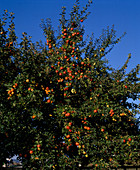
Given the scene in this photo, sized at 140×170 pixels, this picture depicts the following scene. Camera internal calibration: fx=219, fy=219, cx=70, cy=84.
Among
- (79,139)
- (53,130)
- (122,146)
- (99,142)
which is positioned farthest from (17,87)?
(122,146)

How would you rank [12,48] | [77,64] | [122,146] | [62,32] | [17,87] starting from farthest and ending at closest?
[62,32]
[77,64]
[12,48]
[122,146]
[17,87]

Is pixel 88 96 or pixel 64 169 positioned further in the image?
pixel 88 96

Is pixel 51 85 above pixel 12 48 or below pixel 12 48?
below

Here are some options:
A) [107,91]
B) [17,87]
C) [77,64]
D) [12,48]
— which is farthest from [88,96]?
[12,48]

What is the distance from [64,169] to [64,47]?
5.44 metres

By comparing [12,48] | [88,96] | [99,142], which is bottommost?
[99,142]

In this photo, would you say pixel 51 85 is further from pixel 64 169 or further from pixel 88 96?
pixel 64 169

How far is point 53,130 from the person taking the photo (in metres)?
9.18

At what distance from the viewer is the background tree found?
8.14 meters

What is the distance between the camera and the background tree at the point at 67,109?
320 inches

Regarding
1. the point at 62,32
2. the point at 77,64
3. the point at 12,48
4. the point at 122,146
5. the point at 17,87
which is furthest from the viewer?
the point at 62,32

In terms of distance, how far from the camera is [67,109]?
858cm

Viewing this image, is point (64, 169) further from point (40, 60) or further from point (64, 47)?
point (64, 47)

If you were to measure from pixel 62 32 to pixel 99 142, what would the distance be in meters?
5.76
